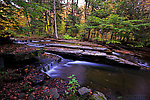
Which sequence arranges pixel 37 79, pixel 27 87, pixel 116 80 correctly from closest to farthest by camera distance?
1. pixel 27 87
2. pixel 37 79
3. pixel 116 80

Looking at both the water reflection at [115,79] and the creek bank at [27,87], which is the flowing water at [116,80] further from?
the creek bank at [27,87]

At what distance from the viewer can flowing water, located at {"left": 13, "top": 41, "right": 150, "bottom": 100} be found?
3.75 meters

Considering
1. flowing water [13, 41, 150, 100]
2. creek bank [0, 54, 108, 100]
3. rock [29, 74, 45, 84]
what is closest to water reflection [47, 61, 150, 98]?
flowing water [13, 41, 150, 100]

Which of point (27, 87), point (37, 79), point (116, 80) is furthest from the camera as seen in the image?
point (116, 80)

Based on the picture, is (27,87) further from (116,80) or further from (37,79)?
(116,80)

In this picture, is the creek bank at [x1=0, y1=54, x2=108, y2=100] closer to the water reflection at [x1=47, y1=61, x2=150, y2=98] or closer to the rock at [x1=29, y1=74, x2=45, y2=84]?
the rock at [x1=29, y1=74, x2=45, y2=84]

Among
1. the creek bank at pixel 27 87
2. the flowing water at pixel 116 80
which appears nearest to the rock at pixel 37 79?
the creek bank at pixel 27 87

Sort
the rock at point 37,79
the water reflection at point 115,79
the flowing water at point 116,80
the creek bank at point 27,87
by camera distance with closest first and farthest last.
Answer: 1. the creek bank at point 27,87
2. the rock at point 37,79
3. the flowing water at point 116,80
4. the water reflection at point 115,79

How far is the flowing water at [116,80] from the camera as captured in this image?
12.3 feet

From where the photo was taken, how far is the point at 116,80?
4.73m

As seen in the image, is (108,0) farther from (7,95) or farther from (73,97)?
(7,95)

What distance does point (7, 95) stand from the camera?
2.50 m

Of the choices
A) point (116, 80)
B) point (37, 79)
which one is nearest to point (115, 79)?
point (116, 80)

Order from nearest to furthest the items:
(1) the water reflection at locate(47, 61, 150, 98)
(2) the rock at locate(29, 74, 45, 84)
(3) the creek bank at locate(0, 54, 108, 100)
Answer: (3) the creek bank at locate(0, 54, 108, 100) < (2) the rock at locate(29, 74, 45, 84) < (1) the water reflection at locate(47, 61, 150, 98)
